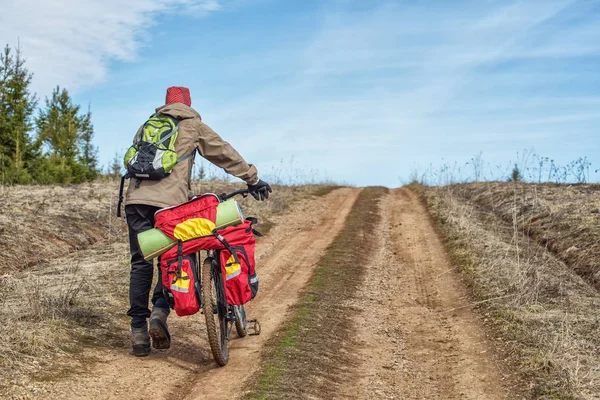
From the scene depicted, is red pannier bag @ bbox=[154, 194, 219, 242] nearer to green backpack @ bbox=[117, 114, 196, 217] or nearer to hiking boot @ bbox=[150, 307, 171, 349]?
green backpack @ bbox=[117, 114, 196, 217]

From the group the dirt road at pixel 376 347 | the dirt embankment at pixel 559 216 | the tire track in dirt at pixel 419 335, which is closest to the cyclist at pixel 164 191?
the dirt road at pixel 376 347

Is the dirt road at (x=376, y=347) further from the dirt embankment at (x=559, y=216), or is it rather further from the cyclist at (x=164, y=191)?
the dirt embankment at (x=559, y=216)

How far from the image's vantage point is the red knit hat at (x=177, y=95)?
5801 mm

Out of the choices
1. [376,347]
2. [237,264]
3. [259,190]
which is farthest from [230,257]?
[376,347]

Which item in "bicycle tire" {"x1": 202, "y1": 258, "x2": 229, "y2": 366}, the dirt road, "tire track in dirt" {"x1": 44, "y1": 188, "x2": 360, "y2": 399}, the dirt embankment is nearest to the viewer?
"tire track in dirt" {"x1": 44, "y1": 188, "x2": 360, "y2": 399}

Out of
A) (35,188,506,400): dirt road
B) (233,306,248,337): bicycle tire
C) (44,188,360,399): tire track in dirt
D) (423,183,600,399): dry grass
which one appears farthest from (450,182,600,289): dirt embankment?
(233,306,248,337): bicycle tire

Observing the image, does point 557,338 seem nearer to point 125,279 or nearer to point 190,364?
point 190,364

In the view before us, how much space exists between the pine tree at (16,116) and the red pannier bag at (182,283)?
20.9 m

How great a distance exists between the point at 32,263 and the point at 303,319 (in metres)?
5.17

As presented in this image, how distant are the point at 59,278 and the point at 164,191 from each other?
3852mm

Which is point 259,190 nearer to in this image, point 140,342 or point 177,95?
point 177,95

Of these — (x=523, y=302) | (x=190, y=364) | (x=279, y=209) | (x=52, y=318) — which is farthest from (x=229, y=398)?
(x=279, y=209)

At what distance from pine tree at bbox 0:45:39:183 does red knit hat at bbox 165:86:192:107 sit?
20.3 metres

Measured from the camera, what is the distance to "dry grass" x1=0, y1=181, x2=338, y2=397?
212 inches
